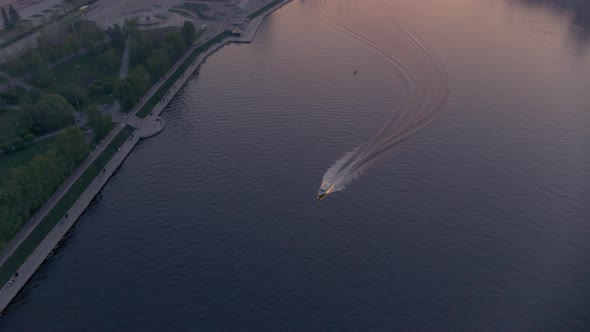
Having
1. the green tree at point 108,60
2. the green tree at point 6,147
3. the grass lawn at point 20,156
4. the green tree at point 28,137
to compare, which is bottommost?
the grass lawn at point 20,156

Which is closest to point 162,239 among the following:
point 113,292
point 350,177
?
point 113,292

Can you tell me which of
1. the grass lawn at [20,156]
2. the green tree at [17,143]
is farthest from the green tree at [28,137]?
the green tree at [17,143]

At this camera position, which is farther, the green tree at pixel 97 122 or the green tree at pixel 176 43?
the green tree at pixel 176 43

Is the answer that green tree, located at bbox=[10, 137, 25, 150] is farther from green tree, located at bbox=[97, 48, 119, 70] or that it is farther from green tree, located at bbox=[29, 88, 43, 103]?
green tree, located at bbox=[97, 48, 119, 70]

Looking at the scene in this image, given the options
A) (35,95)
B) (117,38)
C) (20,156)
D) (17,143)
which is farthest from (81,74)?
(20,156)

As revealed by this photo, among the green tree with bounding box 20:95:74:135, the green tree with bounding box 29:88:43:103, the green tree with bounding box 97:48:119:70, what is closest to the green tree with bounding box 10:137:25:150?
the green tree with bounding box 20:95:74:135

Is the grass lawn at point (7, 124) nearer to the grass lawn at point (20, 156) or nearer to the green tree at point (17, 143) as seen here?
the green tree at point (17, 143)
